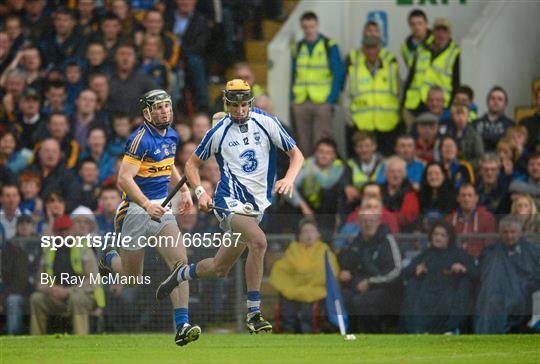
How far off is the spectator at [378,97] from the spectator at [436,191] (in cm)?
202

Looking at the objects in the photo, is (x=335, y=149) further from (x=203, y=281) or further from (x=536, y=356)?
(x=536, y=356)

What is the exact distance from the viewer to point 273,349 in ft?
55.0

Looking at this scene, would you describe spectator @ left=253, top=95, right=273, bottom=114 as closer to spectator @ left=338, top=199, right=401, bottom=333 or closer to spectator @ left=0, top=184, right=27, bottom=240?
spectator @ left=338, top=199, right=401, bottom=333

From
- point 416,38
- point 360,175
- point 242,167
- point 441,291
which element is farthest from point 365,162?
point 242,167

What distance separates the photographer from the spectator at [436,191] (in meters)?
20.1

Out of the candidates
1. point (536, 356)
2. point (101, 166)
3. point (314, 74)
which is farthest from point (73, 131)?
point (536, 356)

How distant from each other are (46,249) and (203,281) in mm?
1852

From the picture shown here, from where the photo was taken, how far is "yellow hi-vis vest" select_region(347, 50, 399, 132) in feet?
72.9

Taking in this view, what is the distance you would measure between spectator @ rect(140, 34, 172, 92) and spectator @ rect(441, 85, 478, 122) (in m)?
3.94

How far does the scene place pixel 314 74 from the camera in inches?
884

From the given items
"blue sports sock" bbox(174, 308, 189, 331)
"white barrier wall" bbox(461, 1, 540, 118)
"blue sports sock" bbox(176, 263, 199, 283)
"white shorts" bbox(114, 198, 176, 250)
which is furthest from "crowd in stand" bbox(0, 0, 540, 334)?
"blue sports sock" bbox(174, 308, 189, 331)

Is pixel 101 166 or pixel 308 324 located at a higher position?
pixel 101 166

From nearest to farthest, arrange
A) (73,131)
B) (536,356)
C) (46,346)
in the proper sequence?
(536,356)
(46,346)
(73,131)

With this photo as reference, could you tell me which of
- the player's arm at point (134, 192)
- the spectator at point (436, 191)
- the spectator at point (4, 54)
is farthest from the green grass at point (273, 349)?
the spectator at point (4, 54)
